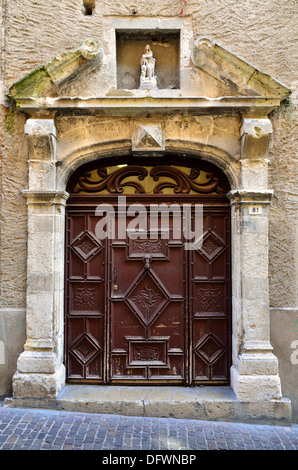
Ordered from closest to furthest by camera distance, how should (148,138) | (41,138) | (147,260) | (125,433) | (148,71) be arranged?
(125,433) < (41,138) < (148,138) < (148,71) < (147,260)

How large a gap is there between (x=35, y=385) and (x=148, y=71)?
378 cm

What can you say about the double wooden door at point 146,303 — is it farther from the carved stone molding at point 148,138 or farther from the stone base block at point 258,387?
the carved stone molding at point 148,138

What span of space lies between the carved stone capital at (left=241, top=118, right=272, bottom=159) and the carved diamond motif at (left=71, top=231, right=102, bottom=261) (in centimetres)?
202

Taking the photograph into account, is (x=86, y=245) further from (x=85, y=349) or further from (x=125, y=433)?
(x=125, y=433)

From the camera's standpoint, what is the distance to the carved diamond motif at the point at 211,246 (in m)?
3.91

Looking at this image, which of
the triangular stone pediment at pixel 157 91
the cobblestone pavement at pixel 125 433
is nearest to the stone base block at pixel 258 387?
the cobblestone pavement at pixel 125 433

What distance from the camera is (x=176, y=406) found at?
11.3 feet

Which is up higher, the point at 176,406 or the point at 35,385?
the point at 35,385

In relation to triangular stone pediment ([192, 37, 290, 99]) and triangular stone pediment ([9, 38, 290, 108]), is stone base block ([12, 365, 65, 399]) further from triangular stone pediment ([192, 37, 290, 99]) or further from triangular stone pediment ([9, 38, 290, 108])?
triangular stone pediment ([192, 37, 290, 99])

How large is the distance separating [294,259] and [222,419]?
194cm

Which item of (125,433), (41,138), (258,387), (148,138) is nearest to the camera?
(125,433)

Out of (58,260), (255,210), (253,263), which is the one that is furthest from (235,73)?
(58,260)

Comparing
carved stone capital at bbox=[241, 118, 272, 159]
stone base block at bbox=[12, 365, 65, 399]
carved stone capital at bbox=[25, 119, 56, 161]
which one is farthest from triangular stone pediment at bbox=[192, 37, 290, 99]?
stone base block at bbox=[12, 365, 65, 399]
